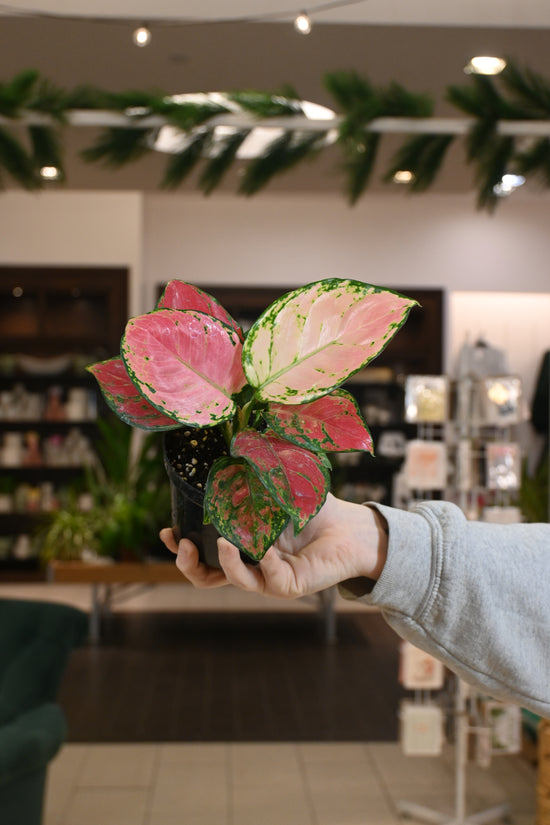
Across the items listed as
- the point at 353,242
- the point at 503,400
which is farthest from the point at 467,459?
the point at 353,242

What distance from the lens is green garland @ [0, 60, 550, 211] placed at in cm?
212

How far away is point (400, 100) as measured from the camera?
2150 millimetres

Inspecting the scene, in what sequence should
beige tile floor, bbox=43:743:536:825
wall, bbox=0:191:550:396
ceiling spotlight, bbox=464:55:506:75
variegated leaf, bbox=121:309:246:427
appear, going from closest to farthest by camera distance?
variegated leaf, bbox=121:309:246:427 → ceiling spotlight, bbox=464:55:506:75 → beige tile floor, bbox=43:743:536:825 → wall, bbox=0:191:550:396

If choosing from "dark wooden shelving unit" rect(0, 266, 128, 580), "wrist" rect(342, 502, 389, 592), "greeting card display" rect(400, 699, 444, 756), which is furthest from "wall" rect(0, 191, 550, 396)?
"wrist" rect(342, 502, 389, 592)

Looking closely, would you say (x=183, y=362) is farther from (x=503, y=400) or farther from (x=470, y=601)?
(x=503, y=400)

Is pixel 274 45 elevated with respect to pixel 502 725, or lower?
elevated

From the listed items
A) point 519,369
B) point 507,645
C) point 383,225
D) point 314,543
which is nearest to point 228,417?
point 314,543

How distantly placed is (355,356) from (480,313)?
7.37 metres

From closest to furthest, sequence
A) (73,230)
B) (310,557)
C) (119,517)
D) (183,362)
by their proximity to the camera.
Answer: (183,362)
(310,557)
(119,517)
(73,230)

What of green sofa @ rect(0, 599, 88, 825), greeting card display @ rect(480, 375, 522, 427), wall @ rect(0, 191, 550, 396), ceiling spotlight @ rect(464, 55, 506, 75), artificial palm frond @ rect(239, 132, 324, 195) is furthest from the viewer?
wall @ rect(0, 191, 550, 396)

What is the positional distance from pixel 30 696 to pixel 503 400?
188 centimetres

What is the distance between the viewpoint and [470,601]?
0.74 m

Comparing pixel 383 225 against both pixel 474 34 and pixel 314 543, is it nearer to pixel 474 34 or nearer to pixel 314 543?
pixel 474 34

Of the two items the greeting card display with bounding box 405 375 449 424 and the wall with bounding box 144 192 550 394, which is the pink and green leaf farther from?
the wall with bounding box 144 192 550 394
